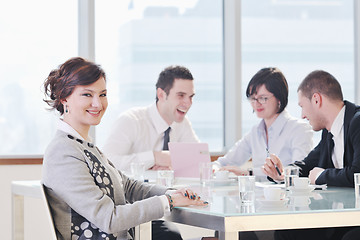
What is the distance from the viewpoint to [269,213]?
5.42 feet

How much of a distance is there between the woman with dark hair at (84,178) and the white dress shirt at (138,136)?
1.26 metres

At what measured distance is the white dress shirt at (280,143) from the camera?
10.4 ft

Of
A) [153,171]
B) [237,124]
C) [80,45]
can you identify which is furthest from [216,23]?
[153,171]

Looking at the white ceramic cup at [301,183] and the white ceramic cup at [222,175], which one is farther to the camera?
the white ceramic cup at [222,175]

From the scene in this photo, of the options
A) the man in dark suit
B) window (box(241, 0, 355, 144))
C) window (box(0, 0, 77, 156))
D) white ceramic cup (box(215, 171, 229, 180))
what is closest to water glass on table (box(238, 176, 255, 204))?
the man in dark suit

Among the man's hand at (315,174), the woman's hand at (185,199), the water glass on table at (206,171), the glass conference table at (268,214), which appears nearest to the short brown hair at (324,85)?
the man's hand at (315,174)

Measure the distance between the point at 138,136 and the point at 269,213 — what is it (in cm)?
192

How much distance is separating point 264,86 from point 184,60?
5.10ft

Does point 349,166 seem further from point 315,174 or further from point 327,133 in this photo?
point 327,133

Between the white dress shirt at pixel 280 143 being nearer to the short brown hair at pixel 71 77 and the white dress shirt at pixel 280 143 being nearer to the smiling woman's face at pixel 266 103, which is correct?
the smiling woman's face at pixel 266 103

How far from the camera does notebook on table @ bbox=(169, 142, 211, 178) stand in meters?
2.95

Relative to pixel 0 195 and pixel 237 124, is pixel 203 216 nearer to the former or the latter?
pixel 0 195

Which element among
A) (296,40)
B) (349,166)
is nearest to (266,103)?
(349,166)

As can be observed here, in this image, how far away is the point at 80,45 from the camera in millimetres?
4434
